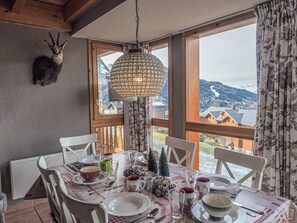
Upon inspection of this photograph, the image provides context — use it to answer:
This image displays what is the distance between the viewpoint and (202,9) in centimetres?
220

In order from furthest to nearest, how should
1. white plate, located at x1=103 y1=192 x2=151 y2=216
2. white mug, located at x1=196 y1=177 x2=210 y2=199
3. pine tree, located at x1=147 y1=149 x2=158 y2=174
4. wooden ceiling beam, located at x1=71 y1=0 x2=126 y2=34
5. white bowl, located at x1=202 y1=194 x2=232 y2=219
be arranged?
wooden ceiling beam, located at x1=71 y1=0 x2=126 y2=34 < pine tree, located at x1=147 y1=149 x2=158 y2=174 < white mug, located at x1=196 y1=177 x2=210 y2=199 < white plate, located at x1=103 y1=192 x2=151 y2=216 < white bowl, located at x1=202 y1=194 x2=232 y2=219

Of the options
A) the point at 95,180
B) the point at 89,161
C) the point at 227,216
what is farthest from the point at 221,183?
the point at 89,161

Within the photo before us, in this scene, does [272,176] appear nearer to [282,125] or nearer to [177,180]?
[282,125]

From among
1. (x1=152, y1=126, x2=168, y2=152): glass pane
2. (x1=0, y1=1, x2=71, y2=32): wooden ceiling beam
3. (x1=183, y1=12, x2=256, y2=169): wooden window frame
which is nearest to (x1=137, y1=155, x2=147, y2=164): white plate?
(x1=183, y1=12, x2=256, y2=169): wooden window frame

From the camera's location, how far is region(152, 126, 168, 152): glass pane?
3.48 metres

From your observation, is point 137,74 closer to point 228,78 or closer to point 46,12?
point 228,78

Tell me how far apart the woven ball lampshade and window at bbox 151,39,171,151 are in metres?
1.75

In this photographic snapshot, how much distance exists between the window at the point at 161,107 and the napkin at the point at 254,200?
77.4 inches

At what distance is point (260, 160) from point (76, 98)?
8.34 feet

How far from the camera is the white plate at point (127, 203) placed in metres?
1.22

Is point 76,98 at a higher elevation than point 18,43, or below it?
below

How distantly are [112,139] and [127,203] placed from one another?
2636 millimetres

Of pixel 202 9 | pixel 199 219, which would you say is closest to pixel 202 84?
pixel 202 9

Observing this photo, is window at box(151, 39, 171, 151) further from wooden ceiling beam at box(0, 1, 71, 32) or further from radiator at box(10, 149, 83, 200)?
radiator at box(10, 149, 83, 200)
